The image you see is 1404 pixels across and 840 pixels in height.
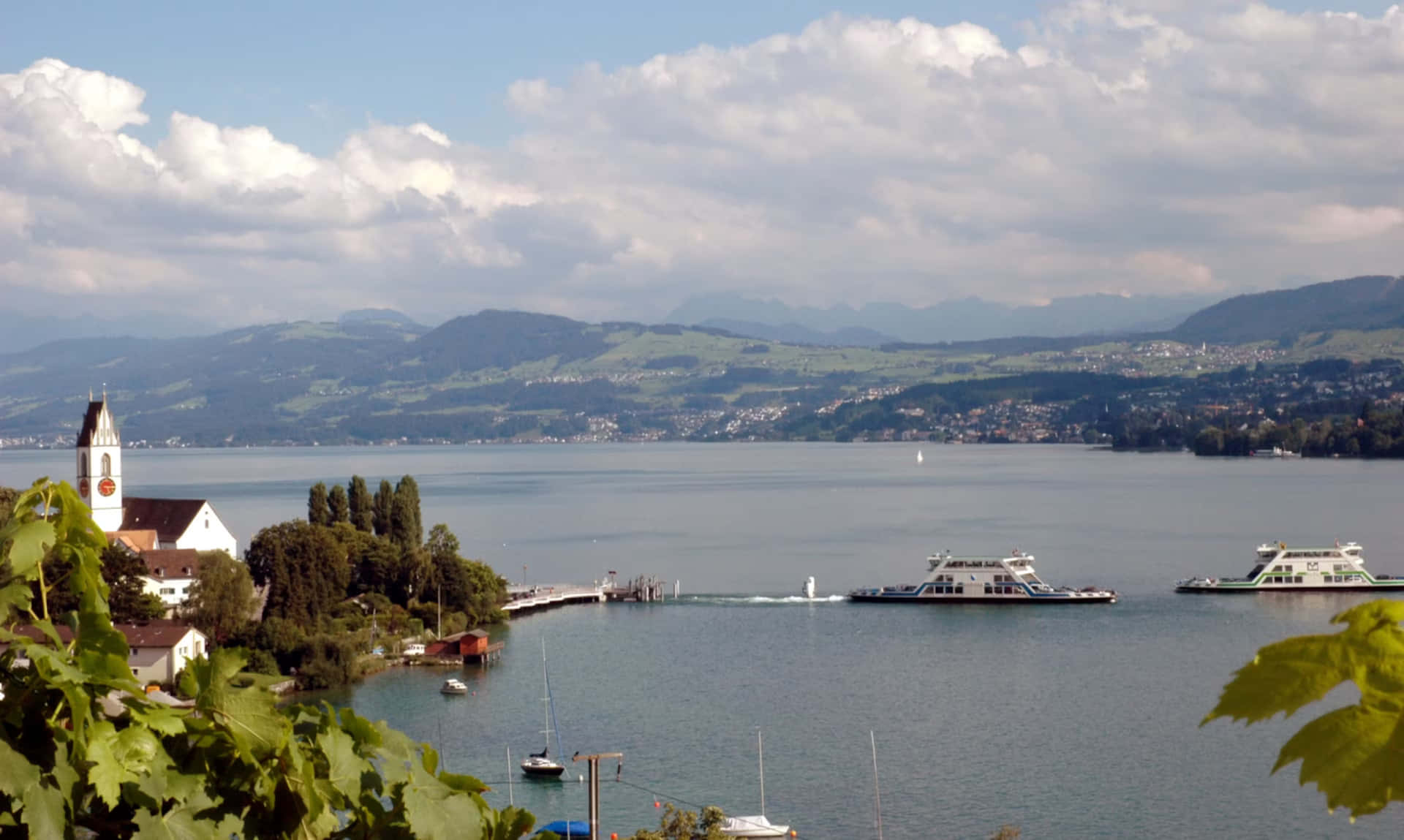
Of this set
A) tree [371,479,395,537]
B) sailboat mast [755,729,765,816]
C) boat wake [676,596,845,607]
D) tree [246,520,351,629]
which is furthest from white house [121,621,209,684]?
boat wake [676,596,845,607]

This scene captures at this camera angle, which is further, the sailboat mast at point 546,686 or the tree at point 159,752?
the sailboat mast at point 546,686

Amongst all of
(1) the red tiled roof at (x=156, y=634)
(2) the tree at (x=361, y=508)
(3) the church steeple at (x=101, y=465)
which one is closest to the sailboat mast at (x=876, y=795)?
(1) the red tiled roof at (x=156, y=634)

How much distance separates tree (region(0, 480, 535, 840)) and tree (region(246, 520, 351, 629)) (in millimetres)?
37546

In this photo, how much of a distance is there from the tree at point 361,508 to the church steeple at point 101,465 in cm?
779

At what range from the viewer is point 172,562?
43.1 metres

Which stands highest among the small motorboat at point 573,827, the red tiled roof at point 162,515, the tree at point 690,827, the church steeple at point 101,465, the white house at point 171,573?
the church steeple at point 101,465

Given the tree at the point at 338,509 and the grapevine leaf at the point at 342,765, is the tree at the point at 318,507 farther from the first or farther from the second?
the grapevine leaf at the point at 342,765

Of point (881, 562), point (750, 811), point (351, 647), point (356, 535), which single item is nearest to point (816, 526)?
point (881, 562)

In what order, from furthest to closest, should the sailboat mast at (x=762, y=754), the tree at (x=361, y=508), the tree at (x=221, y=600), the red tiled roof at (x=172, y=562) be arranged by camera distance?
the tree at (x=361, y=508), the red tiled roof at (x=172, y=562), the tree at (x=221, y=600), the sailboat mast at (x=762, y=754)

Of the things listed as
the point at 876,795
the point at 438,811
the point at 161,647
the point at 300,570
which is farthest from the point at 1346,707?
the point at 300,570

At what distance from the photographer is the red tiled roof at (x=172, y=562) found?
42062 millimetres

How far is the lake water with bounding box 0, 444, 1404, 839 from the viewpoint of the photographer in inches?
962

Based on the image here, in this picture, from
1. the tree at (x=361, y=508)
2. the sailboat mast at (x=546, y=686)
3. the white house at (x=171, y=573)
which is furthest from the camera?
the tree at (x=361, y=508)

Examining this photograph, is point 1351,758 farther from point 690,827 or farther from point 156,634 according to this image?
point 156,634
